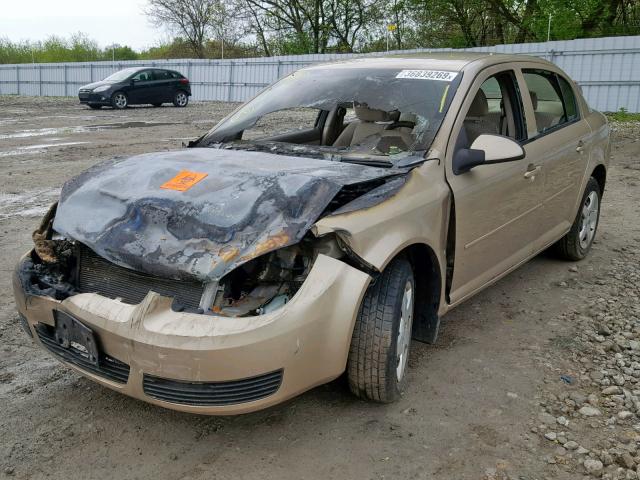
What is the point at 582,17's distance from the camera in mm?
26109

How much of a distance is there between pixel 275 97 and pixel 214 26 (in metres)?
42.2

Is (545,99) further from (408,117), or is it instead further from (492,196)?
(408,117)

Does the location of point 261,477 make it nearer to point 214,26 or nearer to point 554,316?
point 554,316

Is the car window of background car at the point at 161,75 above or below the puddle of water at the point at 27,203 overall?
above

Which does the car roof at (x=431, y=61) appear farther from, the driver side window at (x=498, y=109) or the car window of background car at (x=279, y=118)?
the car window of background car at (x=279, y=118)

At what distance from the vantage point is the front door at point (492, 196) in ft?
11.4

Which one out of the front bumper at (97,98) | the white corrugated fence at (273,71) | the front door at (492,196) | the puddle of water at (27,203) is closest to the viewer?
the front door at (492,196)

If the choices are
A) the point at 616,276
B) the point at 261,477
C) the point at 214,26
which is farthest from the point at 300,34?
the point at 261,477

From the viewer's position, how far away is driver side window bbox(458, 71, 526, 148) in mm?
3883

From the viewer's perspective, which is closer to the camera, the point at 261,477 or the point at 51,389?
the point at 261,477

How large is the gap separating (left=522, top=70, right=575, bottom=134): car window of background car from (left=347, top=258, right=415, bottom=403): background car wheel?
201 cm

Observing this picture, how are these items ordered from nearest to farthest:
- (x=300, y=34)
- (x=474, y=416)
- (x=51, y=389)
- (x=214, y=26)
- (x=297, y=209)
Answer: (x=297, y=209)
(x=474, y=416)
(x=51, y=389)
(x=300, y=34)
(x=214, y=26)

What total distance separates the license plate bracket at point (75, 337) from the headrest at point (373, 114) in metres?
2.07

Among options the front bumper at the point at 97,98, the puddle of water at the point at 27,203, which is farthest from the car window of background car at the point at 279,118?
the front bumper at the point at 97,98
